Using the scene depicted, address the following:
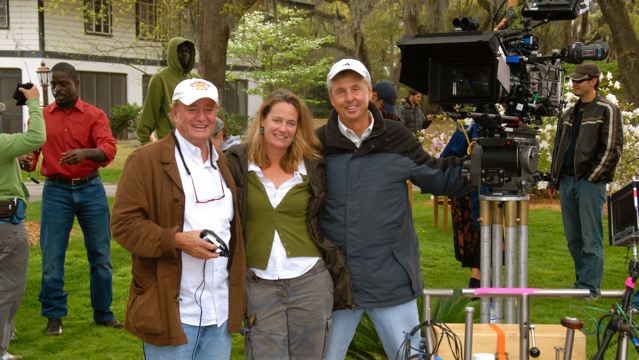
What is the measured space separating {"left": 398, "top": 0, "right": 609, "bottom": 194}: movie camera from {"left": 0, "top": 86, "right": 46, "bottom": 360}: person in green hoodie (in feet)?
7.69

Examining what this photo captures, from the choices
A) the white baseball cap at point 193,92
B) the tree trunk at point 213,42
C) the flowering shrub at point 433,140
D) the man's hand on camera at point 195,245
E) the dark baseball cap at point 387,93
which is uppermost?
the tree trunk at point 213,42

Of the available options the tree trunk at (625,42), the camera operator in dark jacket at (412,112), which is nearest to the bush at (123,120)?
the tree trunk at (625,42)

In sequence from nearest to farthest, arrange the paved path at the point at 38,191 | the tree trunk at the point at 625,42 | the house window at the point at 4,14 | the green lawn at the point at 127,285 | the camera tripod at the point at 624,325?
the camera tripod at the point at 624,325, the green lawn at the point at 127,285, the paved path at the point at 38,191, the tree trunk at the point at 625,42, the house window at the point at 4,14

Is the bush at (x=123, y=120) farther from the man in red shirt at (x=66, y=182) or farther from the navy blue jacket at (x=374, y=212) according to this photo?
the navy blue jacket at (x=374, y=212)

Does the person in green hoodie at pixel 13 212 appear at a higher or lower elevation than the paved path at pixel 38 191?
higher

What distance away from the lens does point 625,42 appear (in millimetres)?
17062

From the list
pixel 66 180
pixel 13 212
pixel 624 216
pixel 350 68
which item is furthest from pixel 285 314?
pixel 66 180

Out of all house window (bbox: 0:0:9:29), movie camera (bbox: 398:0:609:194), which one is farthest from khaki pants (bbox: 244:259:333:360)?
house window (bbox: 0:0:9:29)

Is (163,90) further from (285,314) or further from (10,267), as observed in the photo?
(285,314)

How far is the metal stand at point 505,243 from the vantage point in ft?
13.6

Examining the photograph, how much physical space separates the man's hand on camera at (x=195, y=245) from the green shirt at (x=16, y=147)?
2.08 meters

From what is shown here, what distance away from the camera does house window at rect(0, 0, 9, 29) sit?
2745 centimetres

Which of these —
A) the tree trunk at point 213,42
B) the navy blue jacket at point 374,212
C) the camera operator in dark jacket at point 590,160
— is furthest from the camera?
the tree trunk at point 213,42

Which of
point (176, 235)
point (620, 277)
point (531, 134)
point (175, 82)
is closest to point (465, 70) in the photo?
point (531, 134)
